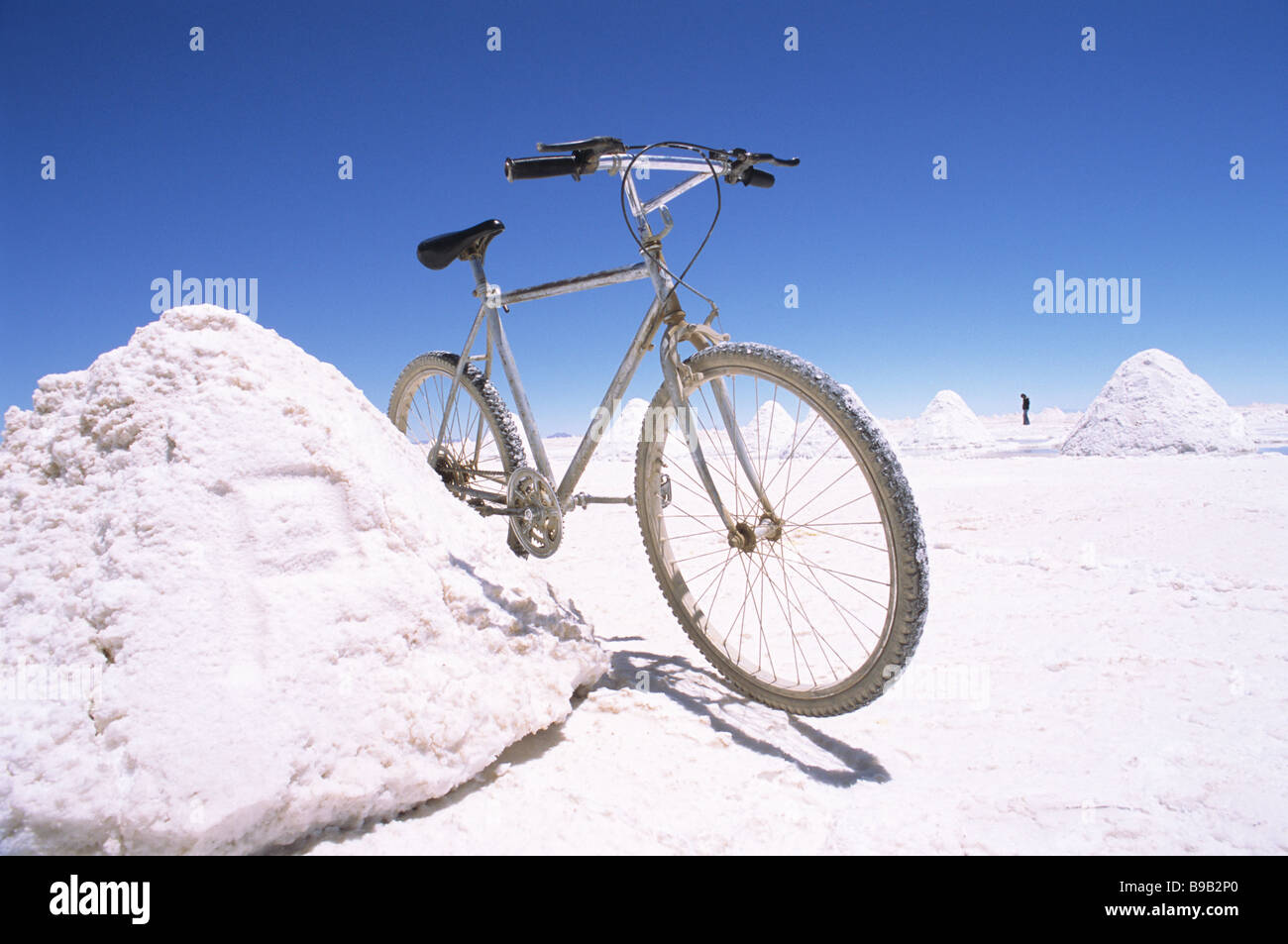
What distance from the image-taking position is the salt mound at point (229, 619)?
44.3 inches

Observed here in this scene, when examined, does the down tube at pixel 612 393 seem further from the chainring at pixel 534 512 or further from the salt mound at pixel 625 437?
the salt mound at pixel 625 437

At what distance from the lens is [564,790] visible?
58.5 inches

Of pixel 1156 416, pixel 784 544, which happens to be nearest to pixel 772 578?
pixel 784 544

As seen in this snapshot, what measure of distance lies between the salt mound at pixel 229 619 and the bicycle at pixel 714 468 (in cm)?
67

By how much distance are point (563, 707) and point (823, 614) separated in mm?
1663

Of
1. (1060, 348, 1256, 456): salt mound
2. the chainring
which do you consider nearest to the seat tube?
the chainring

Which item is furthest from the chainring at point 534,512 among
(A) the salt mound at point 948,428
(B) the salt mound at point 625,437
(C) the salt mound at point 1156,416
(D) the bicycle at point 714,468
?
(A) the salt mound at point 948,428

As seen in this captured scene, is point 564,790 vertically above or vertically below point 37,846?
below

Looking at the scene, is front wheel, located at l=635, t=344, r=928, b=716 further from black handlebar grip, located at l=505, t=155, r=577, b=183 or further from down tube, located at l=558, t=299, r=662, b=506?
black handlebar grip, located at l=505, t=155, r=577, b=183

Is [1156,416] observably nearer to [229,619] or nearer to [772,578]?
[772,578]

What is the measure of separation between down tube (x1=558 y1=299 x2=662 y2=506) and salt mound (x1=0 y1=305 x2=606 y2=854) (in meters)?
0.80
